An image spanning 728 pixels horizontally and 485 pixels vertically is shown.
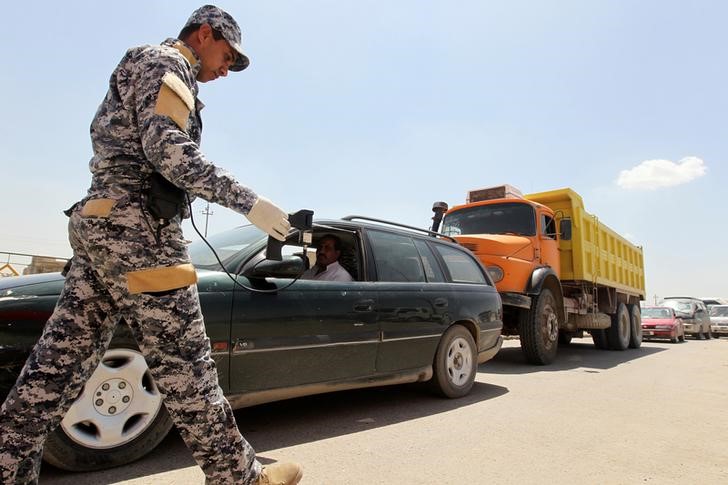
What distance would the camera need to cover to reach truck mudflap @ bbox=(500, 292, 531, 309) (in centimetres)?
687

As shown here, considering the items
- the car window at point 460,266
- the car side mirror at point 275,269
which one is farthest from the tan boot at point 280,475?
the car window at point 460,266

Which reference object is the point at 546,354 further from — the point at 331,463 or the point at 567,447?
the point at 331,463

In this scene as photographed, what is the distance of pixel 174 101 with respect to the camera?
1647mm

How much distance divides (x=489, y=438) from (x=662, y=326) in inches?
577

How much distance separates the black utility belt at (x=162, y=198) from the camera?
167cm

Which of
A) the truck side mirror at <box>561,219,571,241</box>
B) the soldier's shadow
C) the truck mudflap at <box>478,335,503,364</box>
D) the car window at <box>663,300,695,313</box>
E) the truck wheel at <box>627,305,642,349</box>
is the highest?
the truck side mirror at <box>561,219,571,241</box>

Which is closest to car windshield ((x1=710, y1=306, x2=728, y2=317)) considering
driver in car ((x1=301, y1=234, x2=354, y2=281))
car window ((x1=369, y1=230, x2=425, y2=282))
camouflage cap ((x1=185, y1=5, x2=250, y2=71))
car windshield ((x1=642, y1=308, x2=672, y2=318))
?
car windshield ((x1=642, y1=308, x2=672, y2=318))

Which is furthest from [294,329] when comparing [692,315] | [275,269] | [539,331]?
[692,315]

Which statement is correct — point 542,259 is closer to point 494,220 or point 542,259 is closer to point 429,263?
point 494,220

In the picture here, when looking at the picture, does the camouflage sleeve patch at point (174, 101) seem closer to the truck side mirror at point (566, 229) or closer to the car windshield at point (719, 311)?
the truck side mirror at point (566, 229)

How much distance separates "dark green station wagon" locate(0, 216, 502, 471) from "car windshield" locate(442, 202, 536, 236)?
111 inches

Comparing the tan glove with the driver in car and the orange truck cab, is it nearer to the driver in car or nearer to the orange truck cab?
the driver in car

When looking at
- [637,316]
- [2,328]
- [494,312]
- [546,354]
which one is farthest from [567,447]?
[637,316]

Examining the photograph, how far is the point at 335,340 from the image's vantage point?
3.45 m
